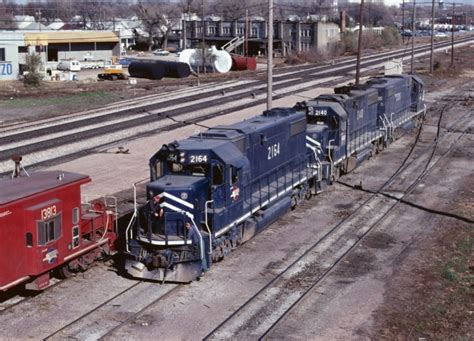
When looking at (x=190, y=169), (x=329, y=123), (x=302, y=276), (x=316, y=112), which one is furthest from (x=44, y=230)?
(x=329, y=123)

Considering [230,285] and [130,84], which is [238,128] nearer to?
[230,285]

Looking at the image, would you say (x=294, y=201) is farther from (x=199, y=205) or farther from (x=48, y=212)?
(x=48, y=212)

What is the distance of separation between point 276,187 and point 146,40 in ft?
371

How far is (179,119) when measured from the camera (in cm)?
4700

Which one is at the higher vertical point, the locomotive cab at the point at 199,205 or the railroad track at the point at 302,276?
the locomotive cab at the point at 199,205

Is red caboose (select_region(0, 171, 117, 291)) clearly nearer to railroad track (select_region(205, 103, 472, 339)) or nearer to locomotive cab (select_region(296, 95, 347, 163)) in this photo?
railroad track (select_region(205, 103, 472, 339))

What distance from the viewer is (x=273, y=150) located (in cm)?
2352

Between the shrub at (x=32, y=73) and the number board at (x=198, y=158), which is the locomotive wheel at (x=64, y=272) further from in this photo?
the shrub at (x=32, y=73)

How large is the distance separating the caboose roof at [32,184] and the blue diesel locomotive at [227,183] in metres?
2.10

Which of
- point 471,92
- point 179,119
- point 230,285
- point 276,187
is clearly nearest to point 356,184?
point 276,187

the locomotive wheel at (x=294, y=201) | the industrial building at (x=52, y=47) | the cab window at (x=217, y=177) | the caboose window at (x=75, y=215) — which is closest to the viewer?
the caboose window at (x=75, y=215)

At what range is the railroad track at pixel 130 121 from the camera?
36812 mm

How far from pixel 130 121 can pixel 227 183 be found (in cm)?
2781

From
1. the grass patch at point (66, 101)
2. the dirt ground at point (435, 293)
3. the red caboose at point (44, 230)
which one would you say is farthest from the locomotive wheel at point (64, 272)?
the grass patch at point (66, 101)
